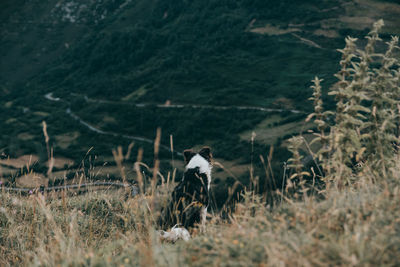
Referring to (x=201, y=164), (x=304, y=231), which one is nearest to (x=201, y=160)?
(x=201, y=164)

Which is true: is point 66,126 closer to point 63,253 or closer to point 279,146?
point 279,146

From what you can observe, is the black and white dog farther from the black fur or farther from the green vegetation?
the green vegetation

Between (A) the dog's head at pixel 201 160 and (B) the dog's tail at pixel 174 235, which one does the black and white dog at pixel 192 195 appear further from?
(B) the dog's tail at pixel 174 235

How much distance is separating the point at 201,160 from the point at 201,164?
0.13 metres

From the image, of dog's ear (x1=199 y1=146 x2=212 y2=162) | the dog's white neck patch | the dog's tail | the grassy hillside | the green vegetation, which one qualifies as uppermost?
the green vegetation

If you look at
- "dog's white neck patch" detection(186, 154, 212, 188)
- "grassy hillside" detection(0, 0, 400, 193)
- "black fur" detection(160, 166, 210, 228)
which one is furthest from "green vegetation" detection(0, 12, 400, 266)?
"grassy hillside" detection(0, 0, 400, 193)

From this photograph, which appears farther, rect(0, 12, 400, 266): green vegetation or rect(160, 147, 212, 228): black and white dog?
rect(160, 147, 212, 228): black and white dog

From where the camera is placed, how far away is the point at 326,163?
479cm

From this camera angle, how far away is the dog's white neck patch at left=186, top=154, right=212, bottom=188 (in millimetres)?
6551

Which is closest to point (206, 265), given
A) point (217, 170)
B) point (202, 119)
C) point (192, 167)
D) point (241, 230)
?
point (241, 230)

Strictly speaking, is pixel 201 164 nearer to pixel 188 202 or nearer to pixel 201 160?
pixel 201 160

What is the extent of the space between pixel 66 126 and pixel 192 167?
148 meters

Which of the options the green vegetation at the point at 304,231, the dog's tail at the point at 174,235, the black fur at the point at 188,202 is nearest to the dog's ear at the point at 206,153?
the black fur at the point at 188,202

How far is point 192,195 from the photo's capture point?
580cm
